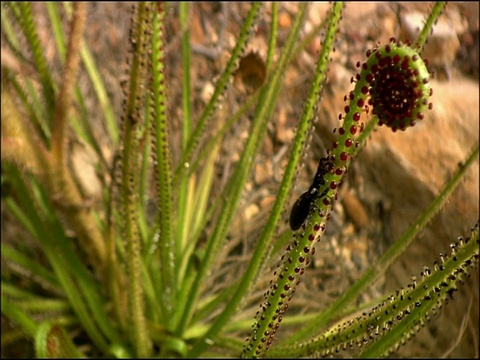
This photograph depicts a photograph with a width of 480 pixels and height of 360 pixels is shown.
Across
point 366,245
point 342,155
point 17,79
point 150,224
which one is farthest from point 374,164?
point 342,155

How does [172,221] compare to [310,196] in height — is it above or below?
above

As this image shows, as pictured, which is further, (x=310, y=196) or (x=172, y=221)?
(x=172, y=221)

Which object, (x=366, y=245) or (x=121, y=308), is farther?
(x=366, y=245)

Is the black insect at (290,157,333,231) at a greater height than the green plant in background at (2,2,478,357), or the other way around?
the green plant in background at (2,2,478,357)

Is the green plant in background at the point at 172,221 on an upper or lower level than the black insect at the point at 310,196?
upper

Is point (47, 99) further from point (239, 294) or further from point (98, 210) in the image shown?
point (239, 294)

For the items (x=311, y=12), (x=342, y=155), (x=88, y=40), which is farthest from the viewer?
(x=311, y=12)
